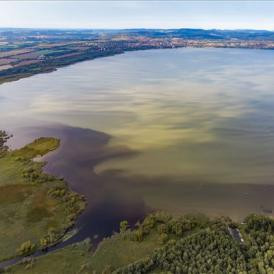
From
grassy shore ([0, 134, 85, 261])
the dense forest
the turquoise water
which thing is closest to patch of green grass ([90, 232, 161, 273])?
the dense forest

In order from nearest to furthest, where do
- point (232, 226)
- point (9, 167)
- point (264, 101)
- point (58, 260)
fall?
point (58, 260) < point (232, 226) < point (9, 167) < point (264, 101)

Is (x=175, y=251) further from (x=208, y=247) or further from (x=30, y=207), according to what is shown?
(x=30, y=207)

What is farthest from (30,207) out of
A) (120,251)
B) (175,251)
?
(175,251)

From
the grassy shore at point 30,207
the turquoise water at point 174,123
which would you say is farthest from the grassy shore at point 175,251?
the turquoise water at point 174,123

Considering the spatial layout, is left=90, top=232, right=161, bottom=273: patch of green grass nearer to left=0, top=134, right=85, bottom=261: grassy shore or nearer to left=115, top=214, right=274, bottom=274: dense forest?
left=115, top=214, right=274, bottom=274: dense forest

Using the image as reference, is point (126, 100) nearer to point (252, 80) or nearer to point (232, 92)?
point (232, 92)

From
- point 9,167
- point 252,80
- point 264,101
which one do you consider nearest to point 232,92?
point 264,101

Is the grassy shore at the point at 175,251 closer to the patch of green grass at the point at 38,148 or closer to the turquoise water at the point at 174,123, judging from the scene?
the turquoise water at the point at 174,123
